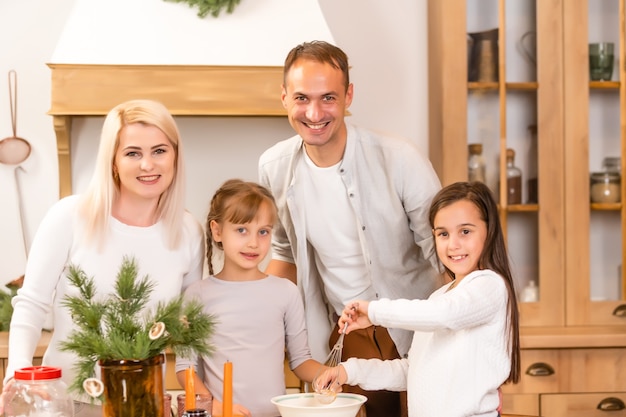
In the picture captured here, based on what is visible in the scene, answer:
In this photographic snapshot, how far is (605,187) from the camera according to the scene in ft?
11.0

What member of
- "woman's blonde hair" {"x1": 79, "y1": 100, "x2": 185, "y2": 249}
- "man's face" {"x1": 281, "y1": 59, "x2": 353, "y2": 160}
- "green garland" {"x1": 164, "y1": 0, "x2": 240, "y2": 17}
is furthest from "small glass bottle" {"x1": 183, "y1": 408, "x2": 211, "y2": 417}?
"green garland" {"x1": 164, "y1": 0, "x2": 240, "y2": 17}

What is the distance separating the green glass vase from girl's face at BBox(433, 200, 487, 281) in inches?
29.6

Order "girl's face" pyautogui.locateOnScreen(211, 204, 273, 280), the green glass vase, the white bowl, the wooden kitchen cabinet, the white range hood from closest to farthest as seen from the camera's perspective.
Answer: the green glass vase → the white bowl → "girl's face" pyautogui.locateOnScreen(211, 204, 273, 280) → the white range hood → the wooden kitchen cabinet

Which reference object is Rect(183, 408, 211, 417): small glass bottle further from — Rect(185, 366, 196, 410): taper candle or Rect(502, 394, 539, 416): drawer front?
Rect(502, 394, 539, 416): drawer front

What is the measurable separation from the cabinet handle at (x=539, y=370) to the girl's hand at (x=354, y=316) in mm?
1349

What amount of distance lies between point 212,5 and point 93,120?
706mm

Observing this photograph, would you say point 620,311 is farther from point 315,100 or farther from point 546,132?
point 315,100

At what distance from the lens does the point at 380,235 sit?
8.11 ft

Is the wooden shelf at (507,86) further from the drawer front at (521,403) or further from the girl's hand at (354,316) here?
the girl's hand at (354,316)

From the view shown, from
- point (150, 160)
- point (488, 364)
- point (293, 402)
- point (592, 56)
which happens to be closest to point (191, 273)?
point (150, 160)

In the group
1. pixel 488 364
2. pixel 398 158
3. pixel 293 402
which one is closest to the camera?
pixel 293 402

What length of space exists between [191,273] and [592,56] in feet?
6.17

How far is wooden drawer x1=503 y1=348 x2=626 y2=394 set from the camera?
3.09 metres

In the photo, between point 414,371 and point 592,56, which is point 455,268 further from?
point 592,56
